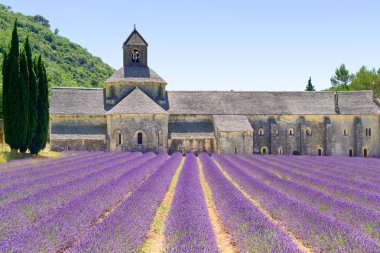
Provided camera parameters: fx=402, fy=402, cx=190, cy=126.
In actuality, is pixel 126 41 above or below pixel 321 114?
above

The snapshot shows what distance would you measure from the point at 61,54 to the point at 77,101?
68.7 m

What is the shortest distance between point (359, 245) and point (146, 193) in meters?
7.15

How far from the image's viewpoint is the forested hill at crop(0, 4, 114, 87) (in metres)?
89.3

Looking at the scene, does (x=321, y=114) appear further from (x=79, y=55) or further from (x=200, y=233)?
(x=79, y=55)

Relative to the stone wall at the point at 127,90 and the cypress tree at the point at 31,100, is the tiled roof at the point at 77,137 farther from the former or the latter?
the cypress tree at the point at 31,100

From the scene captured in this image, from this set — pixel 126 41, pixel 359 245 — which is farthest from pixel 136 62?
pixel 359 245

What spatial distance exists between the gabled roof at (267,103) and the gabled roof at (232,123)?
116cm

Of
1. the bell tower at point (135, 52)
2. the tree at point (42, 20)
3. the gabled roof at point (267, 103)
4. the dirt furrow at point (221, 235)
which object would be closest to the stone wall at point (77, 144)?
the gabled roof at point (267, 103)

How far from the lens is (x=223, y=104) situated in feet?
135

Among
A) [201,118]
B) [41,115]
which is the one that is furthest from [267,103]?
[41,115]

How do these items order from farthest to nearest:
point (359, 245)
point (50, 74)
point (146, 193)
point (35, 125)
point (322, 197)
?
point (50, 74), point (35, 125), point (146, 193), point (322, 197), point (359, 245)

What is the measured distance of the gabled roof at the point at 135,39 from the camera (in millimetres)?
41969

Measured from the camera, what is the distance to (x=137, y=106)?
1401 inches

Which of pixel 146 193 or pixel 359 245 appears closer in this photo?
pixel 359 245
